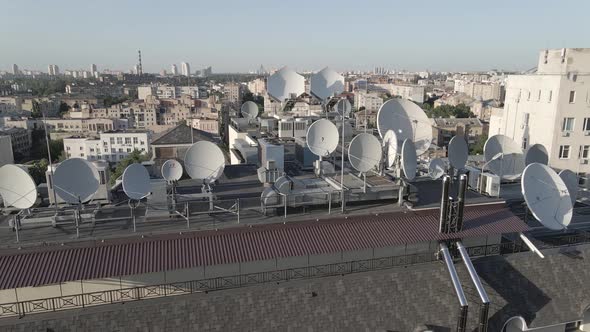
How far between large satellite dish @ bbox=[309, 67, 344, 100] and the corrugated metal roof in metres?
21.0

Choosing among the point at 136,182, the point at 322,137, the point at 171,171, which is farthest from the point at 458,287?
the point at 136,182

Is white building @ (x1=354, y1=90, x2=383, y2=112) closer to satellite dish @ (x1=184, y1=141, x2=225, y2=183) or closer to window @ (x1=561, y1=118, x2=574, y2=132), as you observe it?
window @ (x1=561, y1=118, x2=574, y2=132)

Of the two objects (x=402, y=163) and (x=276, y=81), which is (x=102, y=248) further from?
(x=276, y=81)

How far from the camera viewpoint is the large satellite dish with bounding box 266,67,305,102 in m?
39.0

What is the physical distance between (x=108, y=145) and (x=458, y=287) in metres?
90.4

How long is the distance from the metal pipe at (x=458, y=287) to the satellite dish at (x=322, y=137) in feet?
26.5

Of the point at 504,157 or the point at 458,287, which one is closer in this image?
the point at 458,287

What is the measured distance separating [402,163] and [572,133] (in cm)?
2172

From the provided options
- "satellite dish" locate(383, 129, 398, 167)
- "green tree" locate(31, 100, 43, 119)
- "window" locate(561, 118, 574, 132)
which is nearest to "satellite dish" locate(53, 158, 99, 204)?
"satellite dish" locate(383, 129, 398, 167)

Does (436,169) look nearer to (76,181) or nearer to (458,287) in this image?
(458,287)

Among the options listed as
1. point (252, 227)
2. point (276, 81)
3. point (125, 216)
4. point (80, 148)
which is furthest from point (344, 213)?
point (80, 148)

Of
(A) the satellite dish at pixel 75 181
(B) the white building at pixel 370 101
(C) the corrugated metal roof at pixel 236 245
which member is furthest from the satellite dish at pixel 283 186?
(B) the white building at pixel 370 101

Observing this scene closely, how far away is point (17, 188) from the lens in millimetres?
17484

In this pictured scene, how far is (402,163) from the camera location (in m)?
19.8
